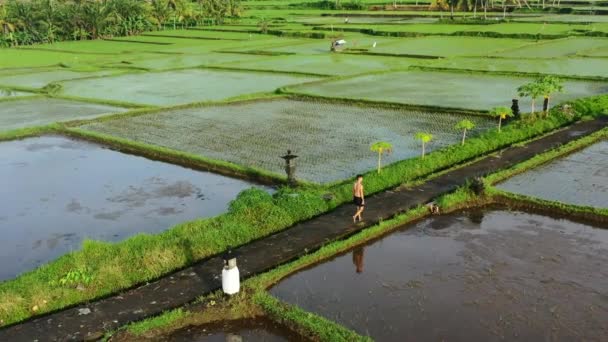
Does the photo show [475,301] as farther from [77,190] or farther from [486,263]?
[77,190]

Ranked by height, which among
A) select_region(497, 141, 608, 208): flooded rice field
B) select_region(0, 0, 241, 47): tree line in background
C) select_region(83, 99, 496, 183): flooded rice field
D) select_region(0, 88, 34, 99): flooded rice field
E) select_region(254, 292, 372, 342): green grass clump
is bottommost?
select_region(254, 292, 372, 342): green grass clump

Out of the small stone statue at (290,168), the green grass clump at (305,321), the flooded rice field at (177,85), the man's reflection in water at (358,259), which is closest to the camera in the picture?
the green grass clump at (305,321)

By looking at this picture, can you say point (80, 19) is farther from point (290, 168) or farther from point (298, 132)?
point (290, 168)

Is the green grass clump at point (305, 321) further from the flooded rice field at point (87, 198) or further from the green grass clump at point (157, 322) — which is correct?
the flooded rice field at point (87, 198)

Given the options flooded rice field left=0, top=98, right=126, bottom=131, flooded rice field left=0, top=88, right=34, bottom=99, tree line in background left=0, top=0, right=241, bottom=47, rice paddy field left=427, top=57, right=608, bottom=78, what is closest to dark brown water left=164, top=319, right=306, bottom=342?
flooded rice field left=0, top=98, right=126, bottom=131

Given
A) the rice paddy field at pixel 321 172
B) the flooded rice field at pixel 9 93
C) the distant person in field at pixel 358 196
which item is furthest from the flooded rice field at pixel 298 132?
the flooded rice field at pixel 9 93

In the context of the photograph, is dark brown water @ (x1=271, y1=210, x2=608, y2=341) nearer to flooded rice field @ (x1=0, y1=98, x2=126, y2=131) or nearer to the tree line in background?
flooded rice field @ (x1=0, y1=98, x2=126, y2=131)
